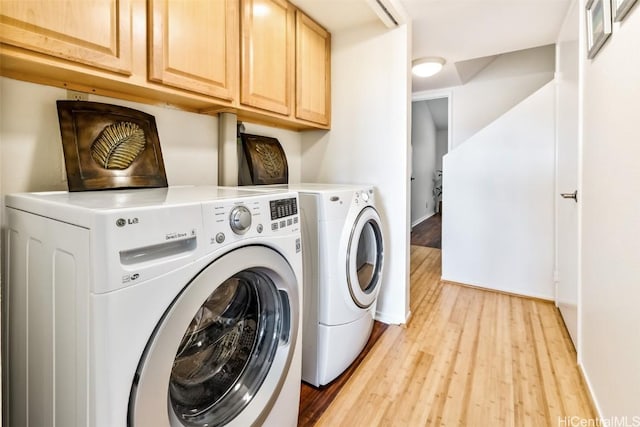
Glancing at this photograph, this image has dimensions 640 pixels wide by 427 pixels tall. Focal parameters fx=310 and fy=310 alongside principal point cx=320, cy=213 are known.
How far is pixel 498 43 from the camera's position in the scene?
2547mm

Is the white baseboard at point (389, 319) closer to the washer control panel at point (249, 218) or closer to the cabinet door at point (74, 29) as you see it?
the washer control panel at point (249, 218)

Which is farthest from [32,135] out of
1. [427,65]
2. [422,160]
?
[422,160]

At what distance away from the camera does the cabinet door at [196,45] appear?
1.18m

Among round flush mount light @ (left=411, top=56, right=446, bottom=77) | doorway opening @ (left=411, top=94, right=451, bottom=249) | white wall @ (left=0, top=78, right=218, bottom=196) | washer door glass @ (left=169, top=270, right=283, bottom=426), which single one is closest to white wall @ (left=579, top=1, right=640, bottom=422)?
washer door glass @ (left=169, top=270, right=283, bottom=426)

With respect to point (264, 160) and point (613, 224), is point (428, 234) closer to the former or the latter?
point (264, 160)

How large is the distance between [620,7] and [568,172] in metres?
1.21

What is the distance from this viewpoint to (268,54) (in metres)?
1.71

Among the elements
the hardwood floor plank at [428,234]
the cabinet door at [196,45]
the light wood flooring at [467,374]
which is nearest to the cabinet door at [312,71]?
the cabinet door at [196,45]

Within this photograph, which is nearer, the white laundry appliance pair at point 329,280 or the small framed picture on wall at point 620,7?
the small framed picture on wall at point 620,7

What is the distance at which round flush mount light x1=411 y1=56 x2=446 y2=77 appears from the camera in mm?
2895

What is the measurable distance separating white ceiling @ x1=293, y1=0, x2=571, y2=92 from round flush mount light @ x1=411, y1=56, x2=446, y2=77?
8cm

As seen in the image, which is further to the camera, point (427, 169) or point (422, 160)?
point (427, 169)

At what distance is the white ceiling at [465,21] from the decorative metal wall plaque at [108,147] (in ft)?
4.09

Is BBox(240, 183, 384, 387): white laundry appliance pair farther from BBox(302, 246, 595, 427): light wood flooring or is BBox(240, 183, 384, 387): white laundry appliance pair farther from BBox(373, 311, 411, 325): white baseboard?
BBox(373, 311, 411, 325): white baseboard
